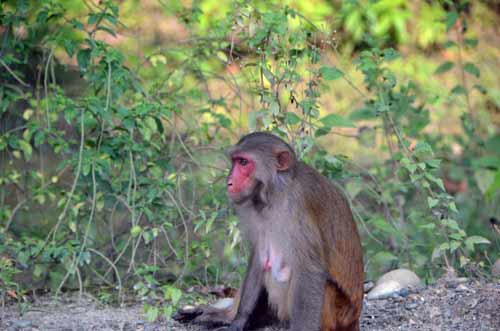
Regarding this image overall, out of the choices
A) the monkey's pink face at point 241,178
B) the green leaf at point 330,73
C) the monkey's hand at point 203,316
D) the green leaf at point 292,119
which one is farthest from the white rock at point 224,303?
the green leaf at point 330,73

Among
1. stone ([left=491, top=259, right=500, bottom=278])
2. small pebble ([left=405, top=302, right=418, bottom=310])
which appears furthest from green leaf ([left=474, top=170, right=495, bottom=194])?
small pebble ([left=405, top=302, right=418, bottom=310])

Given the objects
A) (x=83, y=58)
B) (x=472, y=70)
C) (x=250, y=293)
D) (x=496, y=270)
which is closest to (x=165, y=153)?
(x=83, y=58)

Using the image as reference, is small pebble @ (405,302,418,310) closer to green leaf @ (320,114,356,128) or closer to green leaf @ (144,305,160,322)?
green leaf @ (320,114,356,128)

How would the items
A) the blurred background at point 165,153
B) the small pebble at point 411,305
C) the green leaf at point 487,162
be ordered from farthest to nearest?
the green leaf at point 487,162 < the blurred background at point 165,153 < the small pebble at point 411,305

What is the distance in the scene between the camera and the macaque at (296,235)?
4.16 m

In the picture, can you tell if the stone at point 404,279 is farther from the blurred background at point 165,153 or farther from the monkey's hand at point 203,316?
the monkey's hand at point 203,316

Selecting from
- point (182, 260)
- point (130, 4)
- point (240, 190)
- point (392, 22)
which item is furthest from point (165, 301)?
point (392, 22)

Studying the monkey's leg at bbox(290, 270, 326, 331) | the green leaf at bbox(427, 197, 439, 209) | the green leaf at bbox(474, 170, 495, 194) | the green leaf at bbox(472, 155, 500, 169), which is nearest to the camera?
the monkey's leg at bbox(290, 270, 326, 331)

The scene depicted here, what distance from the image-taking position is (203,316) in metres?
4.69

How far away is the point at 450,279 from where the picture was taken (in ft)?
16.6

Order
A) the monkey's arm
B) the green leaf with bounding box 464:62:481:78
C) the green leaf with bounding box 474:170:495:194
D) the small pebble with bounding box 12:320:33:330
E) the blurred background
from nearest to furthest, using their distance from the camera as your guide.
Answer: the monkey's arm < the small pebble with bounding box 12:320:33:330 < the blurred background < the green leaf with bounding box 464:62:481:78 < the green leaf with bounding box 474:170:495:194

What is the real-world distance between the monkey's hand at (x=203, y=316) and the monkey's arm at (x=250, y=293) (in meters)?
0.15

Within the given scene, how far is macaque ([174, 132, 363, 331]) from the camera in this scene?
4.16 m

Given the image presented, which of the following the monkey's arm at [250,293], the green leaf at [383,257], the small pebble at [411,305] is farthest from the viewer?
the green leaf at [383,257]
